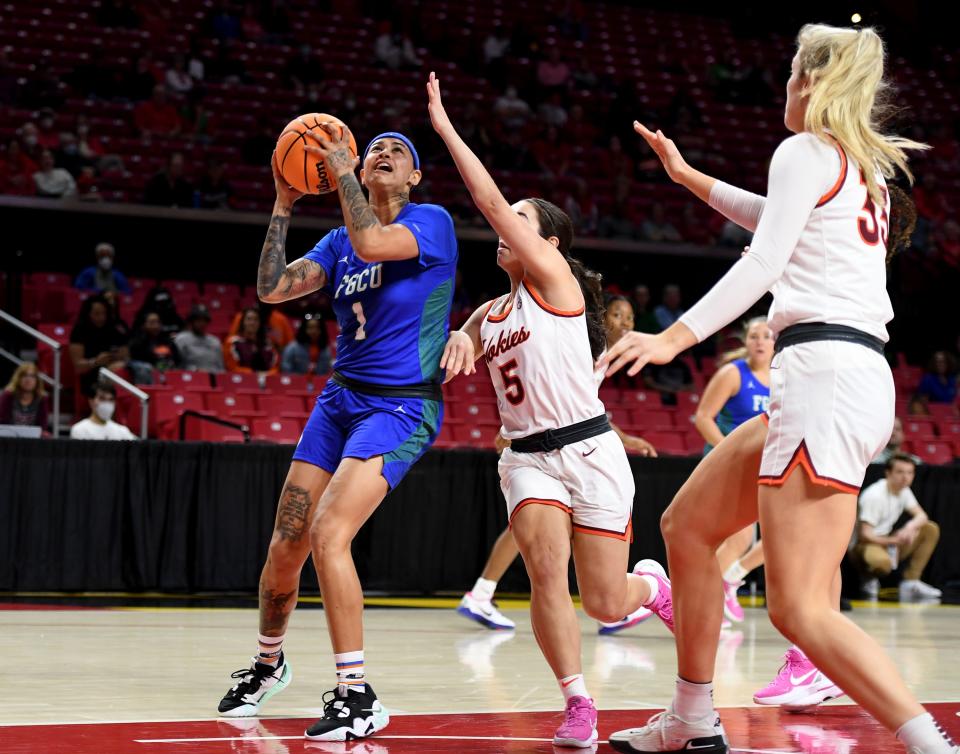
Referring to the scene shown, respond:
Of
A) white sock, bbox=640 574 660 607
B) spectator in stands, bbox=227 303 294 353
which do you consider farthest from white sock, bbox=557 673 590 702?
spectator in stands, bbox=227 303 294 353

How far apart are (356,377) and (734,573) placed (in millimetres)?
4432

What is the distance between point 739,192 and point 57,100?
1358 cm

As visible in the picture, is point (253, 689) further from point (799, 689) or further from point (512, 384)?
point (799, 689)

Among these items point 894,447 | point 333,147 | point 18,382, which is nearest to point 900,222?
point 333,147

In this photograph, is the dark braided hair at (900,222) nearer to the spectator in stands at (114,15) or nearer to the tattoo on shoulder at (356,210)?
the tattoo on shoulder at (356,210)

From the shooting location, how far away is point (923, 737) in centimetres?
324

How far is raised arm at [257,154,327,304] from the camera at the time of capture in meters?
4.80

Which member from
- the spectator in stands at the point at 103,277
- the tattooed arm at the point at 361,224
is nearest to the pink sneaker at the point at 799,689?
the tattooed arm at the point at 361,224

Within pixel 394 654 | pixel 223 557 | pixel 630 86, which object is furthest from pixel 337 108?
pixel 394 654

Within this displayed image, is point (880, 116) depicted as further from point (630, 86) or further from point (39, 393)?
point (630, 86)

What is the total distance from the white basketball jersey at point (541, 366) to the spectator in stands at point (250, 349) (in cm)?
869

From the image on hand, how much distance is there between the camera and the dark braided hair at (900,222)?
3.92 metres

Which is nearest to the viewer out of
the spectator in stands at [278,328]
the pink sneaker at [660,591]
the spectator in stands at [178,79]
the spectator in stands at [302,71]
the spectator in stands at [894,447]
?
the pink sneaker at [660,591]

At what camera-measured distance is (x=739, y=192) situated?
13.0 feet
